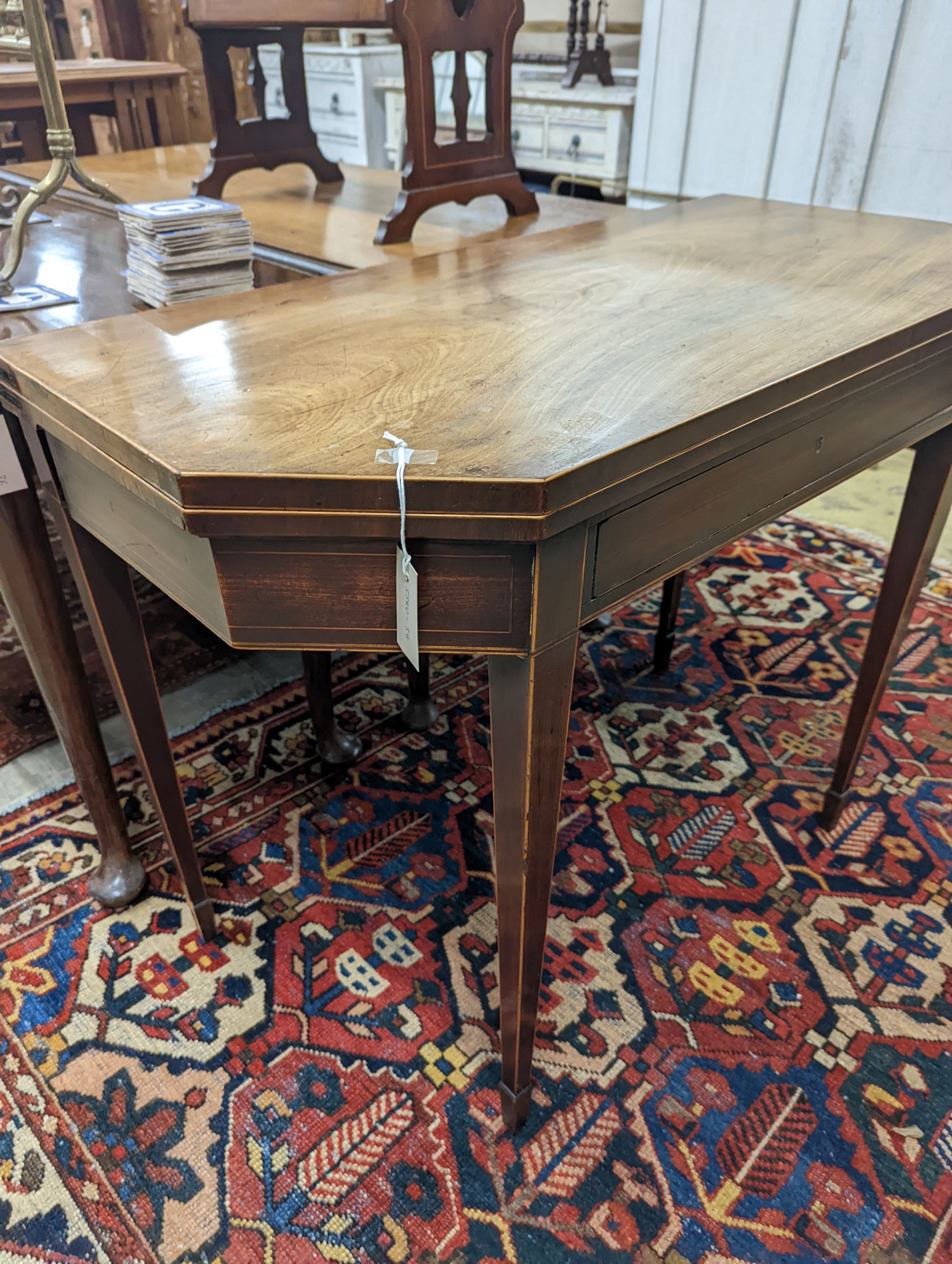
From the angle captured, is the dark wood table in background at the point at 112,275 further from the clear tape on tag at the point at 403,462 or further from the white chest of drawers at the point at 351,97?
the white chest of drawers at the point at 351,97

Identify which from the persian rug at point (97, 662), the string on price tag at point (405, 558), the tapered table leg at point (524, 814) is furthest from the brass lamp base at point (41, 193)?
the tapered table leg at point (524, 814)

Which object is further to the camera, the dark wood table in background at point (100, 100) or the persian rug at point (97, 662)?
the dark wood table in background at point (100, 100)

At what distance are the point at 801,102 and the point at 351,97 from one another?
2466 millimetres

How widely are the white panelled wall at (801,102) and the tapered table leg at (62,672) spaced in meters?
2.93

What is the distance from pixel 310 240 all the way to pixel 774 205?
32.8 inches

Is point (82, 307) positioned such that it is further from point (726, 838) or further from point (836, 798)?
point (836, 798)

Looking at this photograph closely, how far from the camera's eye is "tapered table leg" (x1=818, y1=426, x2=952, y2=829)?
1248mm

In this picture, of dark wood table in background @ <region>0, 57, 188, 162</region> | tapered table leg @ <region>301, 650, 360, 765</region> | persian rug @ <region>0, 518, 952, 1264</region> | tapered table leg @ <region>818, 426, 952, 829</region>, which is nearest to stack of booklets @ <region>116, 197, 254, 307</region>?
tapered table leg @ <region>301, 650, 360, 765</region>

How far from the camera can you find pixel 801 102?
2.97 meters

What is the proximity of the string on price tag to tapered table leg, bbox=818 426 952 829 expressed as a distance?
33.3 inches

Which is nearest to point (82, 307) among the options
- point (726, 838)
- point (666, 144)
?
point (726, 838)

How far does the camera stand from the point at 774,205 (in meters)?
1.56

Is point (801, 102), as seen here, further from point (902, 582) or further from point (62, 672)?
point (62, 672)

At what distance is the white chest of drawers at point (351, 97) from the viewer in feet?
14.3
